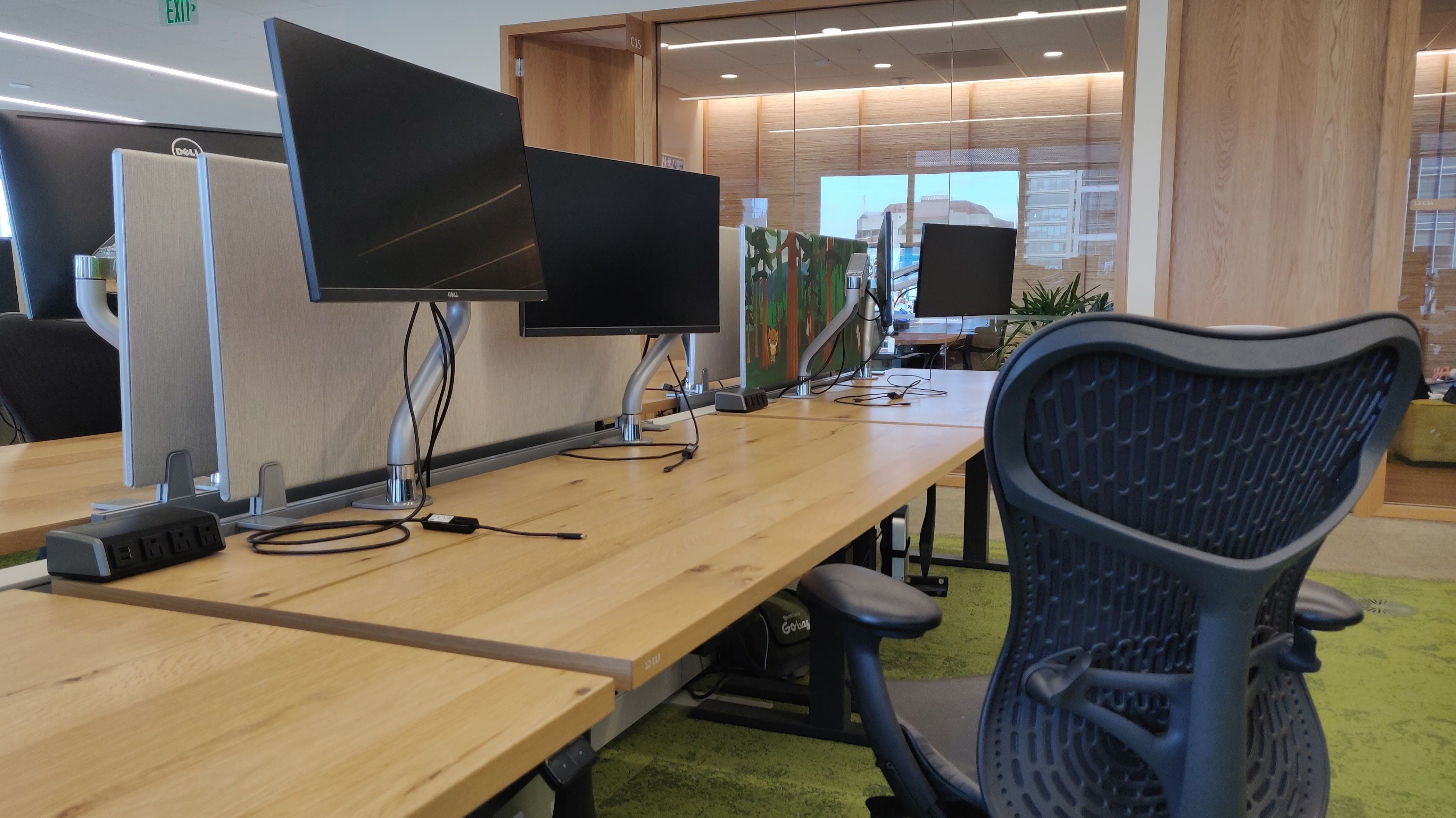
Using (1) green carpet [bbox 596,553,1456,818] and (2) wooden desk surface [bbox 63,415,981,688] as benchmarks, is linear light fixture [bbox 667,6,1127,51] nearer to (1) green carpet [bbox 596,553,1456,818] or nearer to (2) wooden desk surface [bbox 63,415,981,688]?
(1) green carpet [bbox 596,553,1456,818]

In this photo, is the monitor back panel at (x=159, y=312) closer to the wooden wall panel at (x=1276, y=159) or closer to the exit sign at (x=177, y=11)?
the wooden wall panel at (x=1276, y=159)

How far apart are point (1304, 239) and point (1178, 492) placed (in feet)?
14.8

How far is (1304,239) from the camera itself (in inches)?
188

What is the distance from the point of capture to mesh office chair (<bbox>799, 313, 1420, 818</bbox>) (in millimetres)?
959

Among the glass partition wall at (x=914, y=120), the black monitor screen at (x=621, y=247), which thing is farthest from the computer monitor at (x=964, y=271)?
the black monitor screen at (x=621, y=247)

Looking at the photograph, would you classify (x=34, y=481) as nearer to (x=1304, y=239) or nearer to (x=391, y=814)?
(x=391, y=814)

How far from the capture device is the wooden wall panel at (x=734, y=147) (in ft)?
20.0

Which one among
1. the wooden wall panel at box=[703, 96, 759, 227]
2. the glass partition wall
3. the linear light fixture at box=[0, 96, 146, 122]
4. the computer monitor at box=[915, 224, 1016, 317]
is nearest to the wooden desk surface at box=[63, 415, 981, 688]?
the computer monitor at box=[915, 224, 1016, 317]

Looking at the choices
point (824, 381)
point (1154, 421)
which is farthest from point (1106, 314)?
point (824, 381)

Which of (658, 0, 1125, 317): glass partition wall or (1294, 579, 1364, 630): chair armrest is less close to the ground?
(658, 0, 1125, 317): glass partition wall

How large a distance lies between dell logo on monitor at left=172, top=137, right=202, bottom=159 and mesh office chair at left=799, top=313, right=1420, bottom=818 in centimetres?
133

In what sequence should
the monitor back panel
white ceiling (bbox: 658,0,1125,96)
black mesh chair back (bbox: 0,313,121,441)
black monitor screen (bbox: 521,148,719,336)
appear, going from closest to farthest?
the monitor back panel, black monitor screen (bbox: 521,148,719,336), black mesh chair back (bbox: 0,313,121,441), white ceiling (bbox: 658,0,1125,96)

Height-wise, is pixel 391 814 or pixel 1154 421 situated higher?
pixel 1154 421

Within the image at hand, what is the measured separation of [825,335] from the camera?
124 inches
